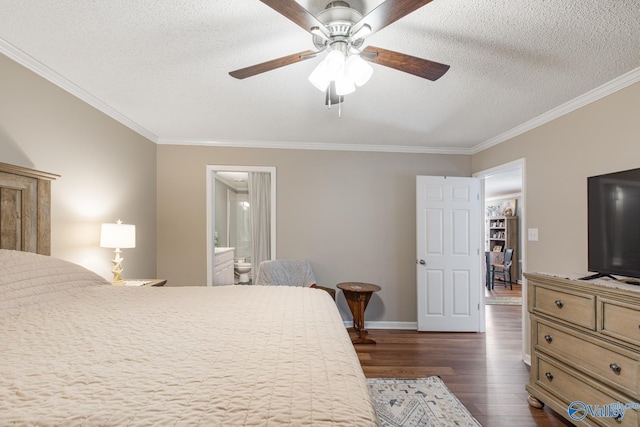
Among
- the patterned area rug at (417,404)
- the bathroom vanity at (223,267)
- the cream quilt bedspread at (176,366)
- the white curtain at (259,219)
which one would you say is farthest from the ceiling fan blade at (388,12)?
the white curtain at (259,219)

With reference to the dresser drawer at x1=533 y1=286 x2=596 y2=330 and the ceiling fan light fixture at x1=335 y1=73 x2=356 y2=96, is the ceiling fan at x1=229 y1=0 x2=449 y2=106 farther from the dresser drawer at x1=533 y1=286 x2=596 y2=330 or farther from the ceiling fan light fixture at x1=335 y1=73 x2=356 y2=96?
the dresser drawer at x1=533 y1=286 x2=596 y2=330

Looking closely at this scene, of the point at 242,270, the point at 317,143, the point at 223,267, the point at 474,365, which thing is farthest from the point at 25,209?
the point at 242,270

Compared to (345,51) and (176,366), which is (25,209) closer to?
(176,366)

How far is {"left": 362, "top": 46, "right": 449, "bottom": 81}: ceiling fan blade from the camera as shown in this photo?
1.44m

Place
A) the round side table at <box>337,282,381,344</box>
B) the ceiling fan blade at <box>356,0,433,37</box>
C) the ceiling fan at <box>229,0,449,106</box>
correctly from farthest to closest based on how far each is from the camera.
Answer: the round side table at <box>337,282,381,344</box> → the ceiling fan at <box>229,0,449,106</box> → the ceiling fan blade at <box>356,0,433,37</box>

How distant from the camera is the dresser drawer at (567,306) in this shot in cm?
180

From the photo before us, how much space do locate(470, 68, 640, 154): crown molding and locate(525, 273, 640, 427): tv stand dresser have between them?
1.43 metres

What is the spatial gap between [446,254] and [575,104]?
2.05 meters

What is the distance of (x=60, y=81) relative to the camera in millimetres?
Result: 2166

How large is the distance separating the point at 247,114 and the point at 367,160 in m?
1.78

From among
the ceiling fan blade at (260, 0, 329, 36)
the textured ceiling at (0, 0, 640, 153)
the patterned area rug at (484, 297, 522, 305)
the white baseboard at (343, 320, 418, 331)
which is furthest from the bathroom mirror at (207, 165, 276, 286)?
the patterned area rug at (484, 297, 522, 305)

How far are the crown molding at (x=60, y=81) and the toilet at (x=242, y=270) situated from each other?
353 centimetres

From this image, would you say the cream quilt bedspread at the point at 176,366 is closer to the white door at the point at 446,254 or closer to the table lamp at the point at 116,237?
the table lamp at the point at 116,237

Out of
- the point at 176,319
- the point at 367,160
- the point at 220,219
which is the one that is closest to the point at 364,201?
the point at 367,160
